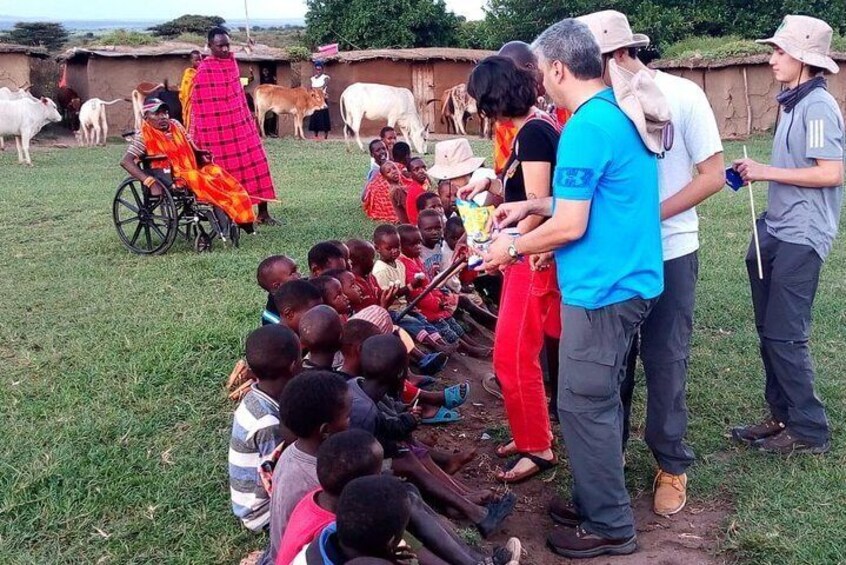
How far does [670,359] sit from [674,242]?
46 centimetres

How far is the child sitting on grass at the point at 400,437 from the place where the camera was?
10.3 feet

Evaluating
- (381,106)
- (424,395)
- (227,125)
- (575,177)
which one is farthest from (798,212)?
(381,106)

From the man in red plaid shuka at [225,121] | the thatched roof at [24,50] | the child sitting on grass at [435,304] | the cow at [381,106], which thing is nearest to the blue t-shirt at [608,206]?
the child sitting on grass at [435,304]

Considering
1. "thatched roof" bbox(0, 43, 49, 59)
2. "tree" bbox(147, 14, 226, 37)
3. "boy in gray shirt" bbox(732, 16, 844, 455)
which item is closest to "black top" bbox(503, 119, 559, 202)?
"boy in gray shirt" bbox(732, 16, 844, 455)

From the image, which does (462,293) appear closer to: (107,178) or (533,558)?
(533,558)

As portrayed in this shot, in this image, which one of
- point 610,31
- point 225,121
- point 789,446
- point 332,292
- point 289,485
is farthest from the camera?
point 225,121

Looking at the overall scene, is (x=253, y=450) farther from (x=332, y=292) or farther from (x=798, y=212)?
(x=798, y=212)

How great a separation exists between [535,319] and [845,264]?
15.8 ft

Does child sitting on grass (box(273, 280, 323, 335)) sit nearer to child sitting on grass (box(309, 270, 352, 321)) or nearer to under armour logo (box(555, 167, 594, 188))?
child sitting on grass (box(309, 270, 352, 321))

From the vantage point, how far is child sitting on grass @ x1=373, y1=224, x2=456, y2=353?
194 inches

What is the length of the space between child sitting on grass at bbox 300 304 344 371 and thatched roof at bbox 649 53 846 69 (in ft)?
58.1

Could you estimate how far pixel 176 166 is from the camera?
24.1 ft

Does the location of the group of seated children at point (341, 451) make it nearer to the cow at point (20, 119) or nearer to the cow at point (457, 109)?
the cow at point (20, 119)

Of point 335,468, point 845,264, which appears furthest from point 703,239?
point 335,468
